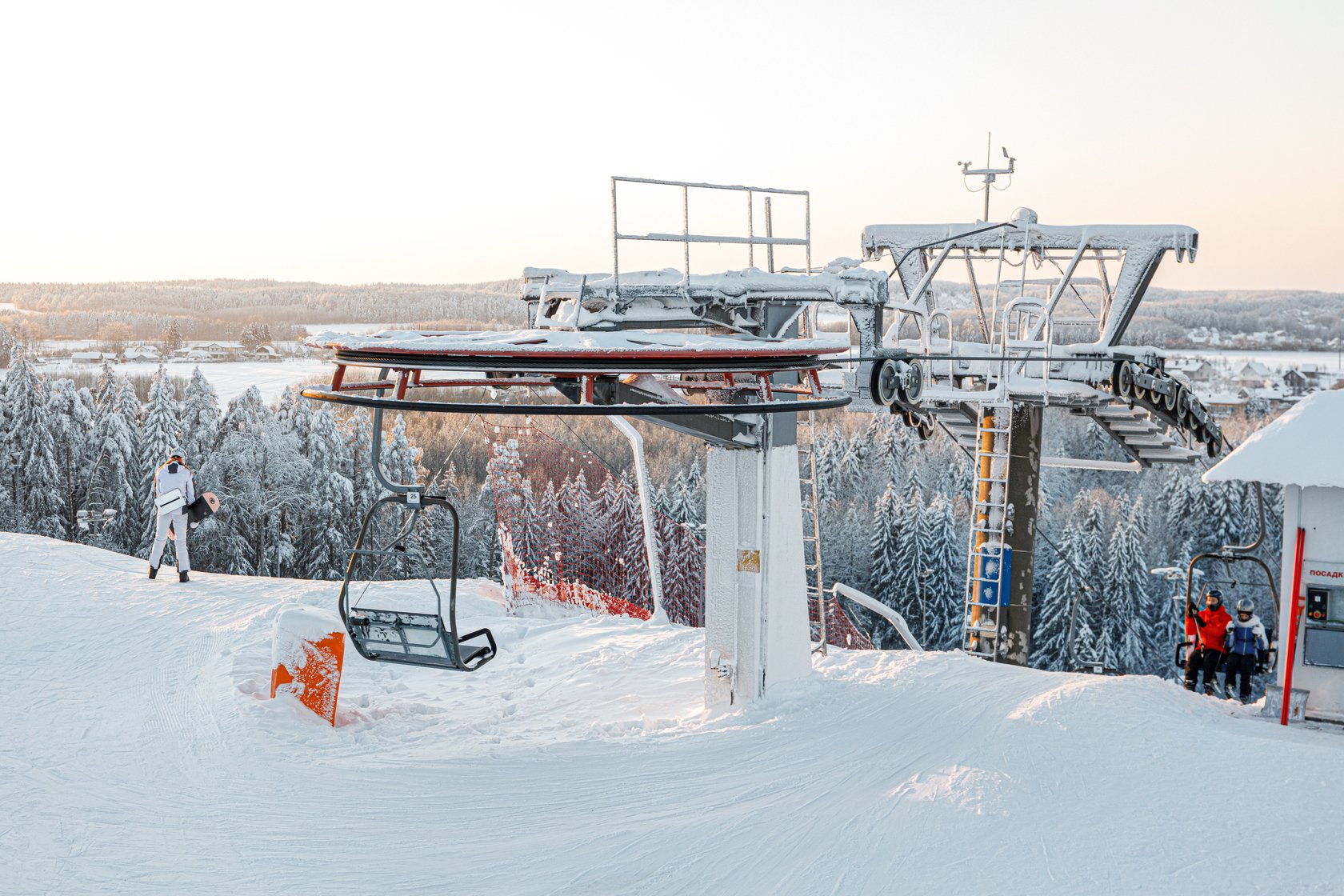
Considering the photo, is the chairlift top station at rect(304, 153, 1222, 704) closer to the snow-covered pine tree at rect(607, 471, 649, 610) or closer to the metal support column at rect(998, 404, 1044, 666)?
the metal support column at rect(998, 404, 1044, 666)

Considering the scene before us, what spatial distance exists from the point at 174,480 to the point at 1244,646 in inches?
529

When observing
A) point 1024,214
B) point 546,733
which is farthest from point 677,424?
point 1024,214

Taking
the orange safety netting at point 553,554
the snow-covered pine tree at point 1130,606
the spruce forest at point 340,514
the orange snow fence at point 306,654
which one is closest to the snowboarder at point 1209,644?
the orange safety netting at point 553,554

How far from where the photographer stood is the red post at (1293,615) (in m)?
10.4

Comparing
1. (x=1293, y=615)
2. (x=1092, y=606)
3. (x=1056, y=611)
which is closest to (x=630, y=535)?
(x=1056, y=611)

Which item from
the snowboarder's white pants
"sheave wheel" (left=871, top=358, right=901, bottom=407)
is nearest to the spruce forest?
Result: the snowboarder's white pants

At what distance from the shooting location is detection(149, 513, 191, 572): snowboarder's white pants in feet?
51.5

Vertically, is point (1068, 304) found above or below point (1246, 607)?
above

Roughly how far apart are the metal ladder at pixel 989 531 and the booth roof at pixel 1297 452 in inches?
227

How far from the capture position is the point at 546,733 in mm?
10453

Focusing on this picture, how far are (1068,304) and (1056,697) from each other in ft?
27.2

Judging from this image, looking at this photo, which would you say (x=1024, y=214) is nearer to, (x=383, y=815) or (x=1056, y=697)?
(x=1056, y=697)

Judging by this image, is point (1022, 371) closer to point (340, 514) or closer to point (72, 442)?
point (340, 514)

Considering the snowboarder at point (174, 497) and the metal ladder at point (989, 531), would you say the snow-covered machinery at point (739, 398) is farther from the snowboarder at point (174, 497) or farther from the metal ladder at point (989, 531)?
the snowboarder at point (174, 497)
